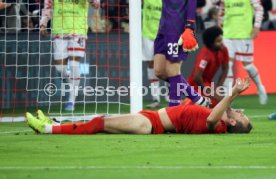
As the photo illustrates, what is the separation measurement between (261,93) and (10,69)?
15.3 ft

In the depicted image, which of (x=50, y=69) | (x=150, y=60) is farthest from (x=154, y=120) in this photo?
(x=150, y=60)

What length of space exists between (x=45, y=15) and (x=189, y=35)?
3791mm

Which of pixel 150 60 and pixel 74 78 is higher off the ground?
pixel 150 60

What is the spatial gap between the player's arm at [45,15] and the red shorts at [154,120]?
4.68 metres

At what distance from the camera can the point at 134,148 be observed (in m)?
10.5

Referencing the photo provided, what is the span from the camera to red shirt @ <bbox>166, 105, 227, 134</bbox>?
11.7 meters

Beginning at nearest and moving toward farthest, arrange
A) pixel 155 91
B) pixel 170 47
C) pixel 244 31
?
pixel 170 47 < pixel 155 91 < pixel 244 31

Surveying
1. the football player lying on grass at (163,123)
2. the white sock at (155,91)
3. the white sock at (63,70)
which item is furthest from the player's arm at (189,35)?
the white sock at (155,91)

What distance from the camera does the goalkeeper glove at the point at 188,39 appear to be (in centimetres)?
1319

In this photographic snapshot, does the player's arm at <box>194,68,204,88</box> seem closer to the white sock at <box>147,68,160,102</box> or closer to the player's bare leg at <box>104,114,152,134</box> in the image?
the white sock at <box>147,68,160,102</box>

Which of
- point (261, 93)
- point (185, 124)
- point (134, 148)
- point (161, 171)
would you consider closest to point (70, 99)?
point (261, 93)

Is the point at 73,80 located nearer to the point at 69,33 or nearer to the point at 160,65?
the point at 69,33

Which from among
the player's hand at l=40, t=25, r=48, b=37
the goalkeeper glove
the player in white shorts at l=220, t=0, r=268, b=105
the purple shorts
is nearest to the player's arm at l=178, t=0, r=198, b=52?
the goalkeeper glove

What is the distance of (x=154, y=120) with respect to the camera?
38.9 ft
